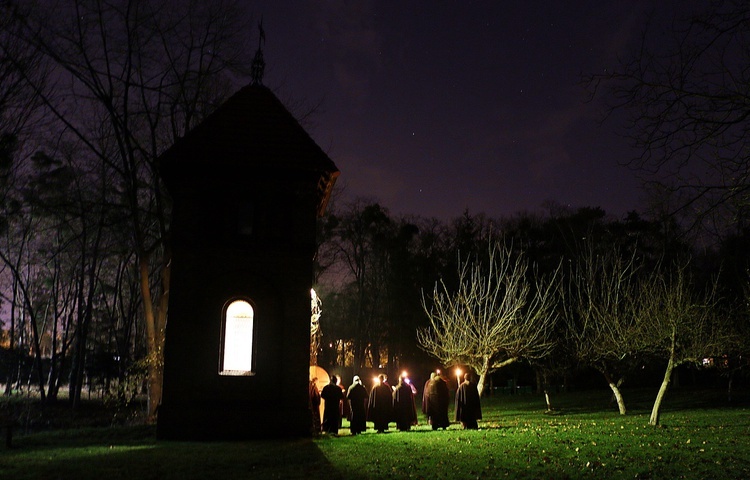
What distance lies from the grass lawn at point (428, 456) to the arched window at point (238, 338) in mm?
2936

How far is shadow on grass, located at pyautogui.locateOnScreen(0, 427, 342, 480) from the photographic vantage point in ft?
36.0

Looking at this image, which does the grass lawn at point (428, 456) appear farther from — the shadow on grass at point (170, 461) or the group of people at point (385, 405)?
the group of people at point (385, 405)

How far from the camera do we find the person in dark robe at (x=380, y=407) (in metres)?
18.9

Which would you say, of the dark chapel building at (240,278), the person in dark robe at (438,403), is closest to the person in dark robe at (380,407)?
the person in dark robe at (438,403)

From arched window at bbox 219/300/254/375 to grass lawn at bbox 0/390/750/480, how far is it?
2.94 m

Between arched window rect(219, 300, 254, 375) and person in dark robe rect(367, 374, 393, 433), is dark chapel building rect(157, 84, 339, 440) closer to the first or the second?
arched window rect(219, 300, 254, 375)

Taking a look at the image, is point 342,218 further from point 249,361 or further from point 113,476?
point 113,476

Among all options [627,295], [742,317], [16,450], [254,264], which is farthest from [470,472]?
[742,317]

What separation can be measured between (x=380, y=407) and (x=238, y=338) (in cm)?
497

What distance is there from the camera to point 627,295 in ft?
74.9

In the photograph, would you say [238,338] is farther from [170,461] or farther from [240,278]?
[170,461]

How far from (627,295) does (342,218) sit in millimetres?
26411

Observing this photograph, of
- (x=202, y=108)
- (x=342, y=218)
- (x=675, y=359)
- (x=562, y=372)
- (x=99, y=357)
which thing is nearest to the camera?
(x=675, y=359)

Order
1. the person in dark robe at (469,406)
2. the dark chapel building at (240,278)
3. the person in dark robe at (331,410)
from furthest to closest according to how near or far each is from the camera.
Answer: the person in dark robe at (469,406) → the person in dark robe at (331,410) → the dark chapel building at (240,278)
